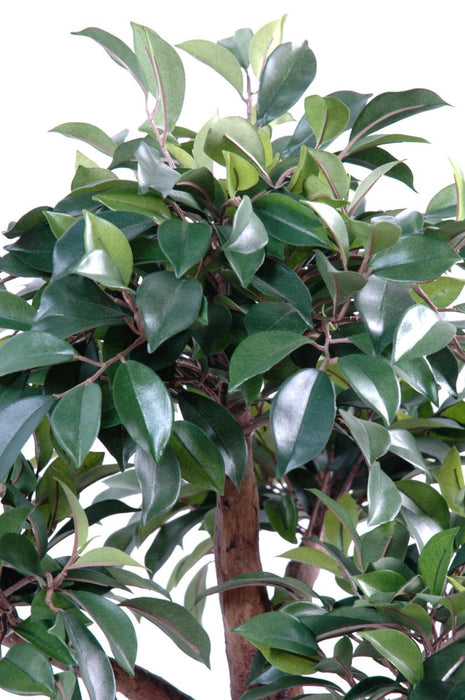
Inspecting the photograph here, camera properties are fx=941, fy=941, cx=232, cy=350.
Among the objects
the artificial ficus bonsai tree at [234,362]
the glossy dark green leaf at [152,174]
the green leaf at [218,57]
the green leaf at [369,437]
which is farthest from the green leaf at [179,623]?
the green leaf at [218,57]

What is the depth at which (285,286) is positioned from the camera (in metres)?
0.65

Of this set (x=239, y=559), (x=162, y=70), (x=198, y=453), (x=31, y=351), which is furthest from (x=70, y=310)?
(x=239, y=559)

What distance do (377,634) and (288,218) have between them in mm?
287

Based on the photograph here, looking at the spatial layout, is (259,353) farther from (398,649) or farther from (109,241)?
(398,649)

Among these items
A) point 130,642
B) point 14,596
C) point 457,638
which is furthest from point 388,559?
point 14,596

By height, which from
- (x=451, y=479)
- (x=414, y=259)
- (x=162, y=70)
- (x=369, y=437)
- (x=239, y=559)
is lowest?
(x=239, y=559)

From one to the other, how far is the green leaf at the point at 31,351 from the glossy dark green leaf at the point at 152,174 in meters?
0.11

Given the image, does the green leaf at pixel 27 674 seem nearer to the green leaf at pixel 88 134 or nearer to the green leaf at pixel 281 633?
the green leaf at pixel 281 633

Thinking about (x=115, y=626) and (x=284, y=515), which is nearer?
(x=115, y=626)

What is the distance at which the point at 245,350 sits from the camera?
59cm

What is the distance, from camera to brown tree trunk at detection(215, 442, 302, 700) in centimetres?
87

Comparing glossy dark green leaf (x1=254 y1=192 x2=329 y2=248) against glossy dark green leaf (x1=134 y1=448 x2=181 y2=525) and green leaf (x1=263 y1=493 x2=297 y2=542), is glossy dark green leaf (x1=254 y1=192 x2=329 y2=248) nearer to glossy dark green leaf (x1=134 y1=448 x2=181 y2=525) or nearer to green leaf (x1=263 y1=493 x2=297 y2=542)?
glossy dark green leaf (x1=134 y1=448 x2=181 y2=525)

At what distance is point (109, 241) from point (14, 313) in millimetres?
118

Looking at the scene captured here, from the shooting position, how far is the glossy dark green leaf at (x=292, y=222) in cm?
64
